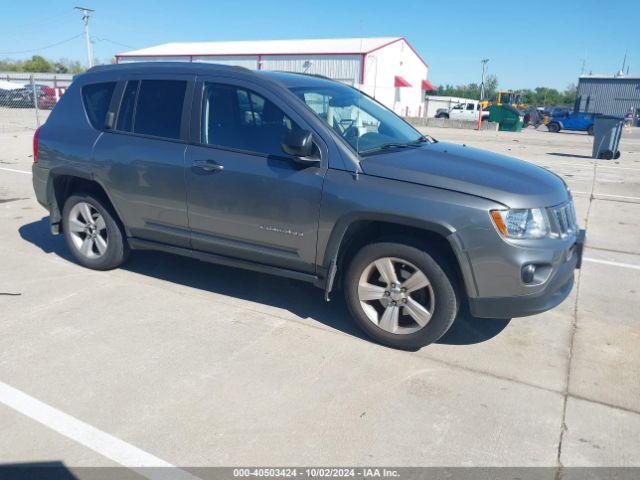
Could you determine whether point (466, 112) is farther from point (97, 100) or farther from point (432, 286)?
point (432, 286)

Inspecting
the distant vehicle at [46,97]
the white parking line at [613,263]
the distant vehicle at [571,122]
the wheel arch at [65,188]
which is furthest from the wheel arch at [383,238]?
the distant vehicle at [571,122]

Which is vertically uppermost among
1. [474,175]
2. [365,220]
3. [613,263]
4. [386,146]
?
[386,146]

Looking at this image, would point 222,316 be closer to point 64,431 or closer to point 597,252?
point 64,431

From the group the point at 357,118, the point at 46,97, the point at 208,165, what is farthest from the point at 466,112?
the point at 208,165

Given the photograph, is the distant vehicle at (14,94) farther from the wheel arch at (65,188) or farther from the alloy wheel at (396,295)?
the alloy wheel at (396,295)

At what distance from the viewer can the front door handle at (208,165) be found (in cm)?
413

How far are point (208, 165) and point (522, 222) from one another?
2328mm

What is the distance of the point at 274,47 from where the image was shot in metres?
42.0

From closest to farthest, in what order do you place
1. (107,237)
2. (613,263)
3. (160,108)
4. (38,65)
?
(160,108) < (107,237) < (613,263) < (38,65)

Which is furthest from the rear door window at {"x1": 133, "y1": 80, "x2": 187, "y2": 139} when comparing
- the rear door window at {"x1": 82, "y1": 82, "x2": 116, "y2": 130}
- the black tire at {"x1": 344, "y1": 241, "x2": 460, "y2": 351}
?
the black tire at {"x1": 344, "y1": 241, "x2": 460, "y2": 351}

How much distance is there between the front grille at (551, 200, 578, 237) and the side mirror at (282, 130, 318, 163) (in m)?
1.65

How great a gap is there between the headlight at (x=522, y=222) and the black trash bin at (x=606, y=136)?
14256mm

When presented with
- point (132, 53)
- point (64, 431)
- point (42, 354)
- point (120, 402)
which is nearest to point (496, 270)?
point (120, 402)

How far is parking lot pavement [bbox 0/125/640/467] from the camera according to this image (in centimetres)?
279
